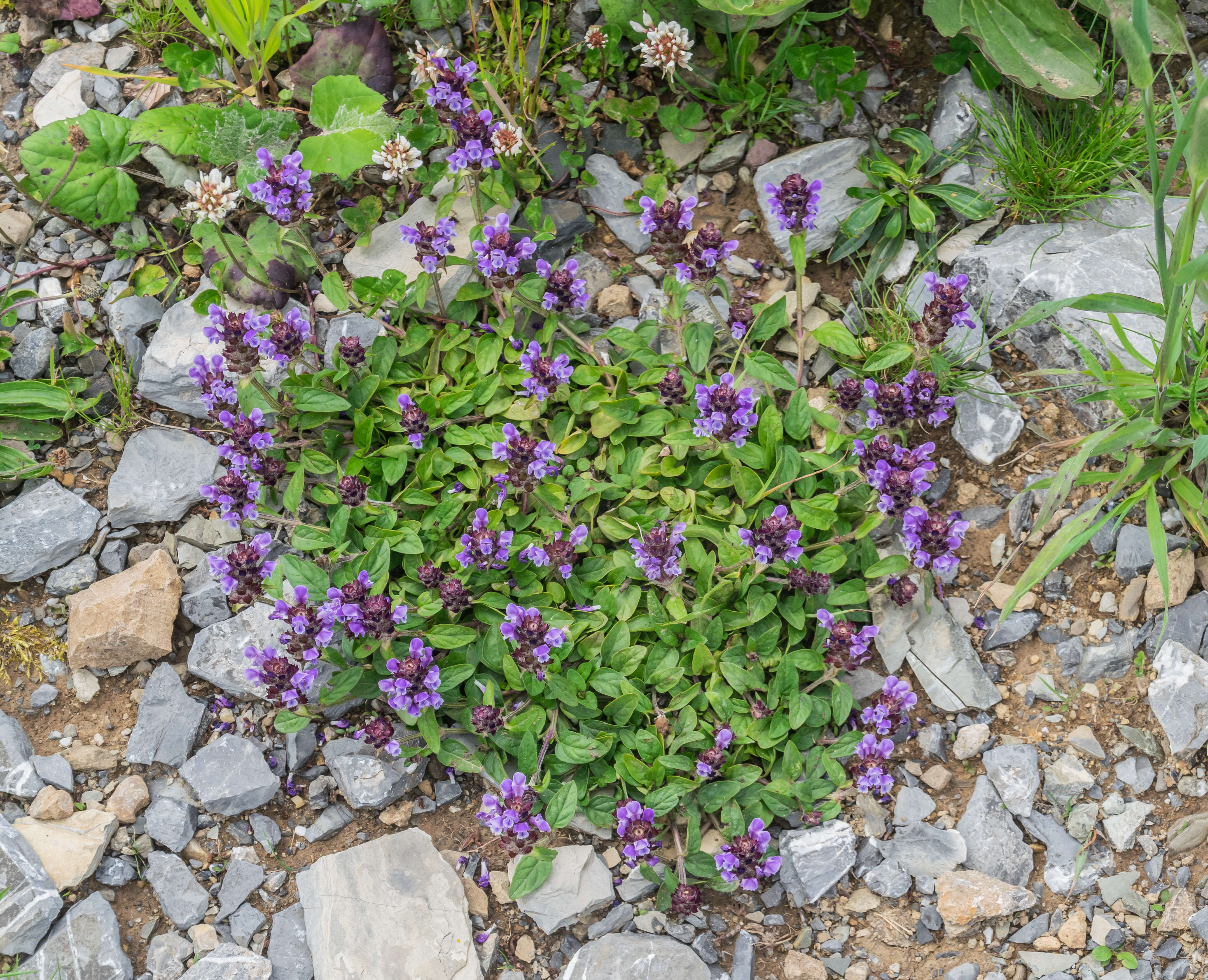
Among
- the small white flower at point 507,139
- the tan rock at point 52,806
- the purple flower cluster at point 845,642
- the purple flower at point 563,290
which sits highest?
the small white flower at point 507,139

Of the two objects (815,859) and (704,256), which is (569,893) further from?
(704,256)

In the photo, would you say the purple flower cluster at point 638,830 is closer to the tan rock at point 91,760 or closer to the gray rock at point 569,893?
the gray rock at point 569,893

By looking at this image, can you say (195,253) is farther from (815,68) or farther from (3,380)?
(815,68)

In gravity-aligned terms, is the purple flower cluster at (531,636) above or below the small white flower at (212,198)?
below

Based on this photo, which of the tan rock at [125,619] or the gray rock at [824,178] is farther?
the gray rock at [824,178]

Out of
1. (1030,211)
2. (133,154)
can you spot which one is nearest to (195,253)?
(133,154)

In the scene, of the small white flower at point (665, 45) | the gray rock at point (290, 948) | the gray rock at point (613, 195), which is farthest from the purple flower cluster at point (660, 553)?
the small white flower at point (665, 45)

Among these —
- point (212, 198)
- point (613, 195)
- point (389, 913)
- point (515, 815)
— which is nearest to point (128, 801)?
point (389, 913)
